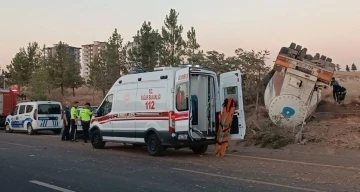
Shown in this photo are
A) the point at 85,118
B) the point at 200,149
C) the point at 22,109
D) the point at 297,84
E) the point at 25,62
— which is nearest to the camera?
the point at 200,149

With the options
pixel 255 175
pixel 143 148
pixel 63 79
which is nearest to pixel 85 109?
pixel 143 148

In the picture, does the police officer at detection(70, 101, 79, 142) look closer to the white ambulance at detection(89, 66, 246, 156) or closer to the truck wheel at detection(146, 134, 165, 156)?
the white ambulance at detection(89, 66, 246, 156)

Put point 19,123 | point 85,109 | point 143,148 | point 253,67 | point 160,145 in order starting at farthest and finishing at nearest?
point 19,123
point 253,67
point 85,109
point 143,148
point 160,145

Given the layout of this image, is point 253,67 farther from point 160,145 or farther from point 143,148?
point 160,145

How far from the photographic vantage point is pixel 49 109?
2411 centimetres

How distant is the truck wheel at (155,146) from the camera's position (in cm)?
1321

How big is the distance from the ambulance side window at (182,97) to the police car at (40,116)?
1314 cm

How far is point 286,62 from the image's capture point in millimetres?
17594

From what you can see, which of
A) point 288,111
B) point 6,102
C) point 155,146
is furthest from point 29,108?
point 288,111

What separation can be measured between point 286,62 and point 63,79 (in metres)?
35.1

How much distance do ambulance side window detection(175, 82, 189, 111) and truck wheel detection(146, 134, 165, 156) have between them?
4.15ft

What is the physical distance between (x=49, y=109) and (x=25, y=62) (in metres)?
32.4

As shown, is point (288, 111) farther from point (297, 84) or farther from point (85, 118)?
point (85, 118)

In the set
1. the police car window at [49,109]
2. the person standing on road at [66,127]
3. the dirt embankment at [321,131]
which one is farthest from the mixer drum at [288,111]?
the police car window at [49,109]
